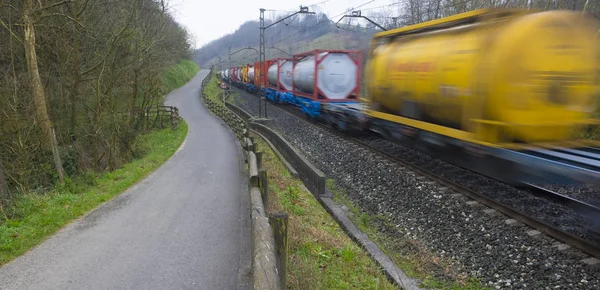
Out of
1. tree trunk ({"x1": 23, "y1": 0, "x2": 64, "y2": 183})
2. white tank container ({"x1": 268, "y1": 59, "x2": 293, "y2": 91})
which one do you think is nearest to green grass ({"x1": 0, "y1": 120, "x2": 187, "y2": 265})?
tree trunk ({"x1": 23, "y1": 0, "x2": 64, "y2": 183})

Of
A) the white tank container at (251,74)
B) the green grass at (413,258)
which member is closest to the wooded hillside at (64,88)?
the green grass at (413,258)

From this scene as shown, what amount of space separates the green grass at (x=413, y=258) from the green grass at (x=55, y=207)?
5.39m

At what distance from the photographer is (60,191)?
9242mm

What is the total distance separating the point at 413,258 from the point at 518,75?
11.0 ft

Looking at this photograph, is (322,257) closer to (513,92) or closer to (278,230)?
(278,230)

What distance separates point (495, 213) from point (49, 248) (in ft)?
23.3

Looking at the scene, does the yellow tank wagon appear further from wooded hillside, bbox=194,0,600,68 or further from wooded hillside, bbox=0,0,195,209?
wooded hillside, bbox=0,0,195,209

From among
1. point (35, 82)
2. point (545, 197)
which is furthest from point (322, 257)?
point (35, 82)

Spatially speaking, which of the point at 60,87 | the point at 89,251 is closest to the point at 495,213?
the point at 89,251

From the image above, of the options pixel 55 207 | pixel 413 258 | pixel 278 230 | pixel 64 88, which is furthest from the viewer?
pixel 64 88

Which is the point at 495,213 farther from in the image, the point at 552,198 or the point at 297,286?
the point at 297,286

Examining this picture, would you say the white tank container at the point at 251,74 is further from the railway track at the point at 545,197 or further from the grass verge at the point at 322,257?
the grass verge at the point at 322,257

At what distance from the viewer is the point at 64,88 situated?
1429 cm

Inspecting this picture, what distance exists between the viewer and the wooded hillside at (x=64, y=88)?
435 inches
